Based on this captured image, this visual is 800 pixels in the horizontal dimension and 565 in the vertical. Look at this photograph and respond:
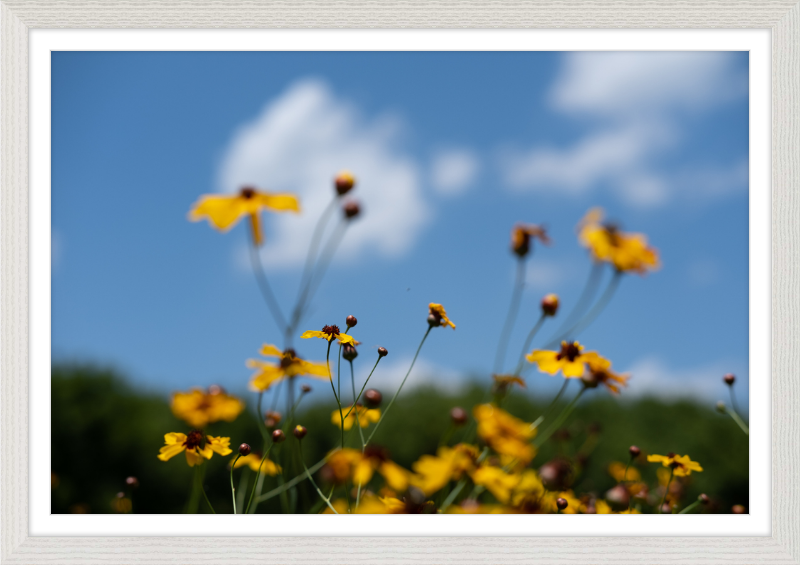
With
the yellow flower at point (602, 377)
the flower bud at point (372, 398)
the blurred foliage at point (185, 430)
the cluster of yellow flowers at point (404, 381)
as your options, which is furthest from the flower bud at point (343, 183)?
the blurred foliage at point (185, 430)

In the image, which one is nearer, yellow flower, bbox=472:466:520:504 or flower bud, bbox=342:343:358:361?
yellow flower, bbox=472:466:520:504

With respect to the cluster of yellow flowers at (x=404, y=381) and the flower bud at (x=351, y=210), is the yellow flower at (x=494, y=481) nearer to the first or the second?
the cluster of yellow flowers at (x=404, y=381)

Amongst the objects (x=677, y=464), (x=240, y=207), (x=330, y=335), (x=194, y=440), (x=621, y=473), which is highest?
(x=240, y=207)

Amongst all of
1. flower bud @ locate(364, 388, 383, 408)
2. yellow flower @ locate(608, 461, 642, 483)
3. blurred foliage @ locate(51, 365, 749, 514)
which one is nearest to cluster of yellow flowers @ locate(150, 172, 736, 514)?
flower bud @ locate(364, 388, 383, 408)

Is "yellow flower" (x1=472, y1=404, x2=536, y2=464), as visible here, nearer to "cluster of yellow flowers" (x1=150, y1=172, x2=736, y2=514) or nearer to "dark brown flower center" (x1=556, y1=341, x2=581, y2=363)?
"cluster of yellow flowers" (x1=150, y1=172, x2=736, y2=514)

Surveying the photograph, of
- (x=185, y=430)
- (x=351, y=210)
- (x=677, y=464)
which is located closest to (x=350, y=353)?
(x=351, y=210)

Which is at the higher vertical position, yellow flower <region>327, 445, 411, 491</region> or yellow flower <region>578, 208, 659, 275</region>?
yellow flower <region>578, 208, 659, 275</region>

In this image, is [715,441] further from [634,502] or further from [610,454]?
[634,502]

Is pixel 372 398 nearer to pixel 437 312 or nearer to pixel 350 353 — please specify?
pixel 350 353
